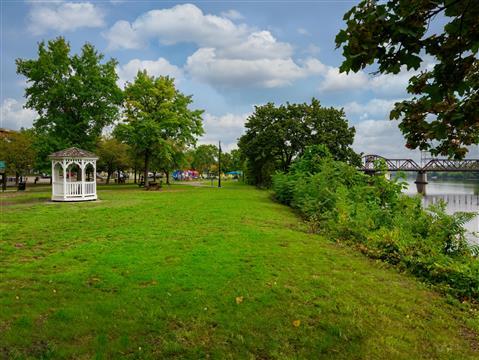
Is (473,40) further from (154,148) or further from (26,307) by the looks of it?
(154,148)

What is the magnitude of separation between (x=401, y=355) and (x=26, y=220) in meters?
12.1

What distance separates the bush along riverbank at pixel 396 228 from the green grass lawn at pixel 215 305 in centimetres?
57

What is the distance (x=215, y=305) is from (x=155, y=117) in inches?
1184

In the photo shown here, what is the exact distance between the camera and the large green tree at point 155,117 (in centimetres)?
3097

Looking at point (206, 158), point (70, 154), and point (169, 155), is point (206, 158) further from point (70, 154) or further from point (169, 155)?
point (70, 154)

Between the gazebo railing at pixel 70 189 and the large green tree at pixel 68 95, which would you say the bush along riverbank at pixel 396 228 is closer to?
the gazebo railing at pixel 70 189

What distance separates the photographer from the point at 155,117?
106 ft

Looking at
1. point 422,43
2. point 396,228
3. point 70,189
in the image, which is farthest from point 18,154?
point 422,43

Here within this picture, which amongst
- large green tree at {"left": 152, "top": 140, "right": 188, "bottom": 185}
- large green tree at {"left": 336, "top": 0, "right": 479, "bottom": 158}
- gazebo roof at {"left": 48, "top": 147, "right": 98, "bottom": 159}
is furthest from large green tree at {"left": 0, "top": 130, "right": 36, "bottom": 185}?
large green tree at {"left": 336, "top": 0, "right": 479, "bottom": 158}

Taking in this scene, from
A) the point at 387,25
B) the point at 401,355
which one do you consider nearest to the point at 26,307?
the point at 401,355

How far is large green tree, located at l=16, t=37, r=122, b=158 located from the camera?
2956 cm

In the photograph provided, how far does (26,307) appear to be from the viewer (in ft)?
14.1

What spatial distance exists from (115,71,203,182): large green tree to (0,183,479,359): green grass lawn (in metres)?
23.8

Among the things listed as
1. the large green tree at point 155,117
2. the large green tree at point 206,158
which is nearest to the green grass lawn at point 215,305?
the large green tree at point 155,117
